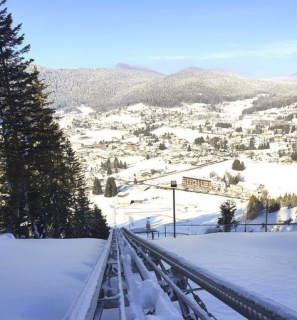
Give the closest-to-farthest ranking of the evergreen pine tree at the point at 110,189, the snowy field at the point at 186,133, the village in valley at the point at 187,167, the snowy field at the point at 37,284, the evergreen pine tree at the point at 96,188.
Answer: the snowy field at the point at 37,284, the village in valley at the point at 187,167, the evergreen pine tree at the point at 110,189, the evergreen pine tree at the point at 96,188, the snowy field at the point at 186,133

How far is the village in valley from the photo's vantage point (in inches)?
2425

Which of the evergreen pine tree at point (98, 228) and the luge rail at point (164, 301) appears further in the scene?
the evergreen pine tree at point (98, 228)

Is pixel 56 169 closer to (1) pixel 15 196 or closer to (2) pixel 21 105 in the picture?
(1) pixel 15 196

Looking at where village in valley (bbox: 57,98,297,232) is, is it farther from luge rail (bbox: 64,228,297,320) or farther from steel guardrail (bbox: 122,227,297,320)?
steel guardrail (bbox: 122,227,297,320)

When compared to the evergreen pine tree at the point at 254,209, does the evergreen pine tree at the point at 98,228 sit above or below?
above

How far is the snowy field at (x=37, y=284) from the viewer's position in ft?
6.55

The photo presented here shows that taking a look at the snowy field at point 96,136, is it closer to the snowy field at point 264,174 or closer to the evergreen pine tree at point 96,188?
the evergreen pine tree at point 96,188

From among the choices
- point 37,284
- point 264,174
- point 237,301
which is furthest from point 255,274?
point 264,174

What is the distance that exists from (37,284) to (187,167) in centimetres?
11120

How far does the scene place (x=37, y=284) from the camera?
103 inches

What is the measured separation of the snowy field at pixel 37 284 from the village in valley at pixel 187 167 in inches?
552

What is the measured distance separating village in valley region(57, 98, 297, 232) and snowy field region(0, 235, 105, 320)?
14.0 metres

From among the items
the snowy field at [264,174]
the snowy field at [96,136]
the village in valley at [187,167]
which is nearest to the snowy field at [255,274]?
the village in valley at [187,167]

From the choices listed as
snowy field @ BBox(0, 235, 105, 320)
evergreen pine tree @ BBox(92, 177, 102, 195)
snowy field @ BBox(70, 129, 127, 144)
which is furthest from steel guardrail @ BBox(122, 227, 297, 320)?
snowy field @ BBox(70, 129, 127, 144)
